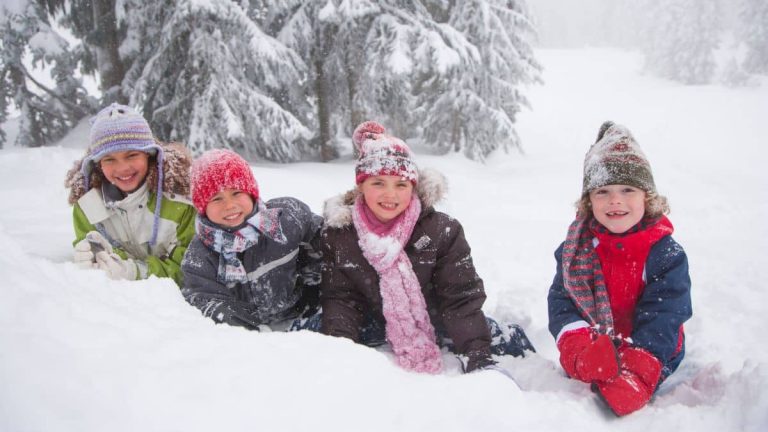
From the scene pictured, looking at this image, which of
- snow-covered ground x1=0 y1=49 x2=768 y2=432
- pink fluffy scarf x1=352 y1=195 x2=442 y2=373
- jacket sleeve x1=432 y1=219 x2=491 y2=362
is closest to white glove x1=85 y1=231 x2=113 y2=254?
snow-covered ground x1=0 y1=49 x2=768 y2=432

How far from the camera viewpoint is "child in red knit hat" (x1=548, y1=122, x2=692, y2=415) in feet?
6.96

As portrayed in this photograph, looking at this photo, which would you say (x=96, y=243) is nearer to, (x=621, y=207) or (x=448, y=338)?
(x=448, y=338)

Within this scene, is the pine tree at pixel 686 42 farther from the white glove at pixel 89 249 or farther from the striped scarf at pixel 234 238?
the white glove at pixel 89 249

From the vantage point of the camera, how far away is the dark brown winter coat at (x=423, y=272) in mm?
2625

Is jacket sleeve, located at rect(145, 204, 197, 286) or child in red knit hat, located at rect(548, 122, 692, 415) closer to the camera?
child in red knit hat, located at rect(548, 122, 692, 415)

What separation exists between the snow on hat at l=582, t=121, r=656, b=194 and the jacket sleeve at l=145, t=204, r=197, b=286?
2793 mm

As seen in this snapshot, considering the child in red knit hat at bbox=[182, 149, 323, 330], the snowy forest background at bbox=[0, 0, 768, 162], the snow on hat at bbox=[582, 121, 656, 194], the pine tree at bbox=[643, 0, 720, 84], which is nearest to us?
the snow on hat at bbox=[582, 121, 656, 194]

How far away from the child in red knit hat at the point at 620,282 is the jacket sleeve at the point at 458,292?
47 cm

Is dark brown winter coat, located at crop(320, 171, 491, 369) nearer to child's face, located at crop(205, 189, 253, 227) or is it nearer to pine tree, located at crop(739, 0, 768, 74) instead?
child's face, located at crop(205, 189, 253, 227)

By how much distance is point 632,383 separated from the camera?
1974 millimetres

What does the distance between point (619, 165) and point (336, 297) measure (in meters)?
1.87

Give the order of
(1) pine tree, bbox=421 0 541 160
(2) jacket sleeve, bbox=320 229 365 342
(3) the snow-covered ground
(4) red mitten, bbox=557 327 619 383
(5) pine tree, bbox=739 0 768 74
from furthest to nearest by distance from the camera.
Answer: (5) pine tree, bbox=739 0 768 74 → (1) pine tree, bbox=421 0 541 160 → (2) jacket sleeve, bbox=320 229 365 342 → (4) red mitten, bbox=557 327 619 383 → (3) the snow-covered ground

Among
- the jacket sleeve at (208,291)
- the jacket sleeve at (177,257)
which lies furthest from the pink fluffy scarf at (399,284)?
the jacket sleeve at (177,257)

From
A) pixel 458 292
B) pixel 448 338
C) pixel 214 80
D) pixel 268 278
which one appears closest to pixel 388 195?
pixel 458 292
